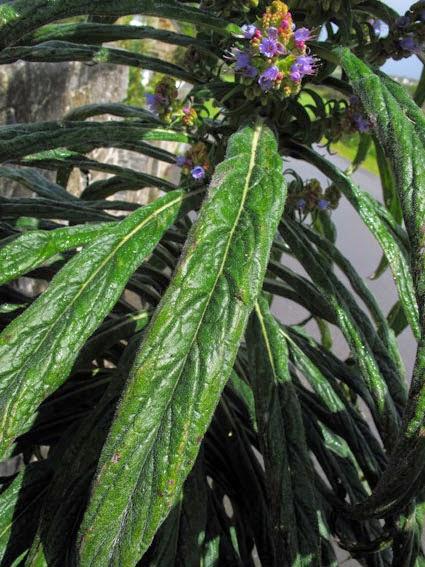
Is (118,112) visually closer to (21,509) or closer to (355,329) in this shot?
(355,329)

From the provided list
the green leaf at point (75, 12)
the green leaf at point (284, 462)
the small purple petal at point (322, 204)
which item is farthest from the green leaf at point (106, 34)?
the green leaf at point (284, 462)

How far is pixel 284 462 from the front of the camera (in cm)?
81

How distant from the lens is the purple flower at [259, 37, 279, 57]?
729mm

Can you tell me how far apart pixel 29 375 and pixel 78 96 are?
1.57 meters

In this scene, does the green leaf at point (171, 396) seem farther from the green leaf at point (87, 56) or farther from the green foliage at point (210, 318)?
the green leaf at point (87, 56)

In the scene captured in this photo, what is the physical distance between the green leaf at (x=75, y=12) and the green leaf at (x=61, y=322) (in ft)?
0.78

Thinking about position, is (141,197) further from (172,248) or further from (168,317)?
(168,317)

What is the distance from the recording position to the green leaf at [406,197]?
0.56 meters

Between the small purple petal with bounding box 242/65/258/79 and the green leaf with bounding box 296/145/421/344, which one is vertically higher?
the small purple petal with bounding box 242/65/258/79

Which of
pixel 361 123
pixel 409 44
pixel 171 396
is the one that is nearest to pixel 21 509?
pixel 171 396

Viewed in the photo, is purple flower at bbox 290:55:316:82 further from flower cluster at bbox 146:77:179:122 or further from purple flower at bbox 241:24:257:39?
flower cluster at bbox 146:77:179:122

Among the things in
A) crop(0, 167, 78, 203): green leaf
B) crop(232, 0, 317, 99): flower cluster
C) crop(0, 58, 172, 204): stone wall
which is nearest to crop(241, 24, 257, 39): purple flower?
crop(232, 0, 317, 99): flower cluster

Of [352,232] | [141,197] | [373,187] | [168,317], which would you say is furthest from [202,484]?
[373,187]

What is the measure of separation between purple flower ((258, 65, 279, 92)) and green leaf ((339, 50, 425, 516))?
0.27ft
